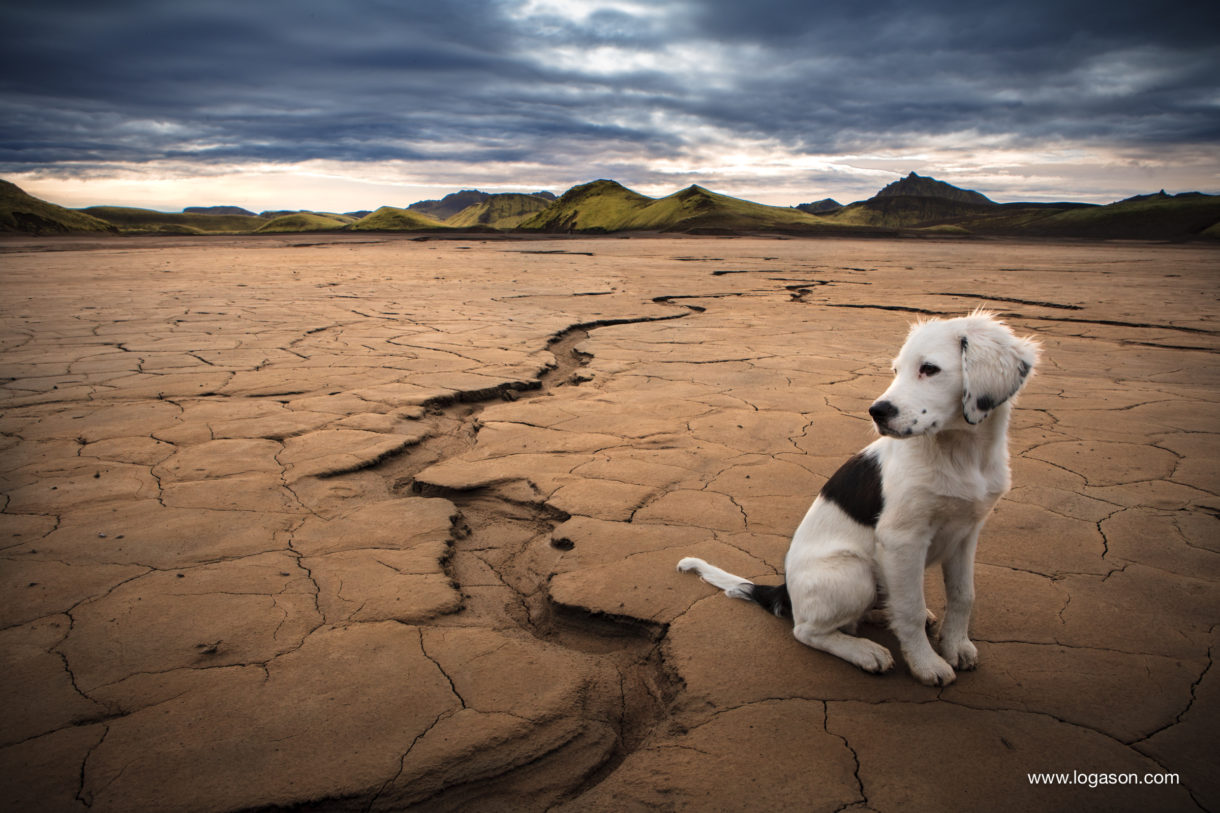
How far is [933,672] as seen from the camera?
1714mm

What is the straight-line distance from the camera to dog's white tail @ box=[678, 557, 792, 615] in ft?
6.46

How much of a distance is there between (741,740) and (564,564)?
38.1 inches

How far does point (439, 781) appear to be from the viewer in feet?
4.59

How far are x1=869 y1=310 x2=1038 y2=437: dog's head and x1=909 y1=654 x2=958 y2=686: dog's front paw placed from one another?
0.65 m

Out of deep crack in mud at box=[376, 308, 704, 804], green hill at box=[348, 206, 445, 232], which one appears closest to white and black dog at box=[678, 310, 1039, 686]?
deep crack in mud at box=[376, 308, 704, 804]

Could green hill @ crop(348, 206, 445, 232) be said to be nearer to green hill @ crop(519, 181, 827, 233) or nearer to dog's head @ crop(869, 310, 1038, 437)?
green hill @ crop(519, 181, 827, 233)

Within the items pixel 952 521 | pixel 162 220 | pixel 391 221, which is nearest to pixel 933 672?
pixel 952 521

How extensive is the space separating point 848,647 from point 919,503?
0.48 metres

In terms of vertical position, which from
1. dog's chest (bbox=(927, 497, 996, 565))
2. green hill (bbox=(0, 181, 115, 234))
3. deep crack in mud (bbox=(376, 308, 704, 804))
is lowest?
deep crack in mud (bbox=(376, 308, 704, 804))

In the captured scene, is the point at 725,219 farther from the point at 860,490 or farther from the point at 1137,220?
the point at 860,490

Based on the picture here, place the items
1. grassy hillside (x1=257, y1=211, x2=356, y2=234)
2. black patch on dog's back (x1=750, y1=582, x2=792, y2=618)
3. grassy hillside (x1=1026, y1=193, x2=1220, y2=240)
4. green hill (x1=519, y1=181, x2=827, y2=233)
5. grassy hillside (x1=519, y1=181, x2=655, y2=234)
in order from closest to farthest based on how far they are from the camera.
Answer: black patch on dog's back (x1=750, y1=582, x2=792, y2=618), green hill (x1=519, y1=181, x2=827, y2=233), grassy hillside (x1=1026, y1=193, x2=1220, y2=240), grassy hillside (x1=257, y1=211, x2=356, y2=234), grassy hillside (x1=519, y1=181, x2=655, y2=234)

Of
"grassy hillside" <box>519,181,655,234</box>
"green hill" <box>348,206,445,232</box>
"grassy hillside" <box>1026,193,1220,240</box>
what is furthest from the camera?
"grassy hillside" <box>519,181,655,234</box>

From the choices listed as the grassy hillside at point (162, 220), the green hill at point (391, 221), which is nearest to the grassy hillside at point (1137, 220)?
the green hill at point (391, 221)

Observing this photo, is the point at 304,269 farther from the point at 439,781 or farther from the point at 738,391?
the point at 439,781
